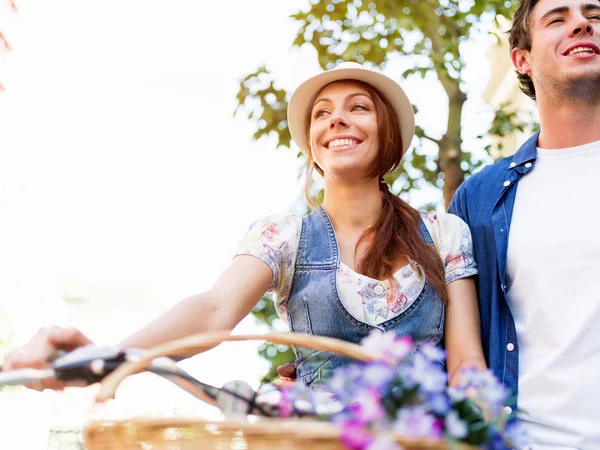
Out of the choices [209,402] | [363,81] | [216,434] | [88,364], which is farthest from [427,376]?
[363,81]

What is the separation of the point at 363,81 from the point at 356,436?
5.76ft

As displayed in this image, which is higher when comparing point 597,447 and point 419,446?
point 419,446

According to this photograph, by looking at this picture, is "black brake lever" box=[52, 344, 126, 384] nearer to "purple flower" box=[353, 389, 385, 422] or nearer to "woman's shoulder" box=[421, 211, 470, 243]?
"purple flower" box=[353, 389, 385, 422]

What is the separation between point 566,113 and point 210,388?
1946 mm

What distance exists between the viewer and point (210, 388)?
1.24 meters

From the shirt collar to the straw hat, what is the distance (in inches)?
16.7

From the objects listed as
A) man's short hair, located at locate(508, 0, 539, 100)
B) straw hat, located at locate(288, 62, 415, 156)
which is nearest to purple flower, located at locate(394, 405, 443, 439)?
straw hat, located at locate(288, 62, 415, 156)

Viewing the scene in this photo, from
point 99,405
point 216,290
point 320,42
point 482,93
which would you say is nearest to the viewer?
point 99,405

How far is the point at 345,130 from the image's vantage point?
2379 mm

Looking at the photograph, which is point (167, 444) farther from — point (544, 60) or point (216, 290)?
point (544, 60)

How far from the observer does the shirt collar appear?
2648 mm

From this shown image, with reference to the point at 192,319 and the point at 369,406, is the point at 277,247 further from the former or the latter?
the point at 369,406

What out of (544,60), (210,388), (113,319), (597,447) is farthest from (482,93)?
(210,388)

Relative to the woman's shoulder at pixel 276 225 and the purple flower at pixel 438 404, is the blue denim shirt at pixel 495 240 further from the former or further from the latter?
the purple flower at pixel 438 404
